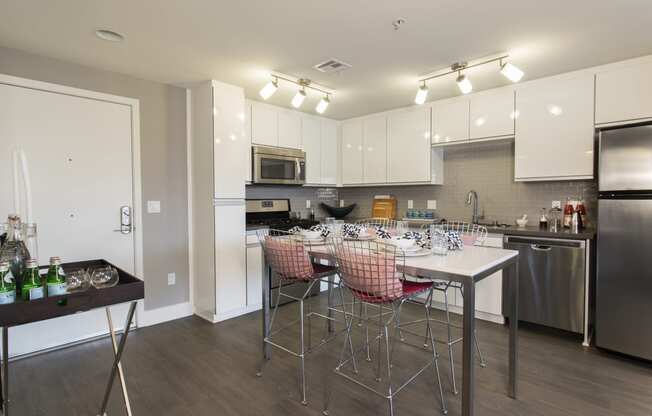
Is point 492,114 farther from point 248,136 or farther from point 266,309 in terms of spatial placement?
point 266,309

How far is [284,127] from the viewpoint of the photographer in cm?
419

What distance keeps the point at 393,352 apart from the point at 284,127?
2801 mm

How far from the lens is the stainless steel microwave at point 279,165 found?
383 centimetres

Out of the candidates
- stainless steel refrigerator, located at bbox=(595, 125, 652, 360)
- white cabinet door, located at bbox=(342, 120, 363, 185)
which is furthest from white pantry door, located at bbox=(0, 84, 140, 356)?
stainless steel refrigerator, located at bbox=(595, 125, 652, 360)

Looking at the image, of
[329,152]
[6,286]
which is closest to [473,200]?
[329,152]

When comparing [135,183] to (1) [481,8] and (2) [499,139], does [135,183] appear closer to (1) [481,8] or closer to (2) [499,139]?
(1) [481,8]

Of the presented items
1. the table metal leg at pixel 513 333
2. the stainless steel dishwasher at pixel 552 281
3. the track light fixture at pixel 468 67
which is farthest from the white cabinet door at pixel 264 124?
the table metal leg at pixel 513 333

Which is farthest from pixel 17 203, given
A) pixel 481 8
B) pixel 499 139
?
pixel 499 139

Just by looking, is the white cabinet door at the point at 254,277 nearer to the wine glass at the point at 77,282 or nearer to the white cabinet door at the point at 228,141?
the white cabinet door at the point at 228,141

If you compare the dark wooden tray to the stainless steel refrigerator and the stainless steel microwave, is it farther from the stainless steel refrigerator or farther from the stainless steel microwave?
the stainless steel refrigerator

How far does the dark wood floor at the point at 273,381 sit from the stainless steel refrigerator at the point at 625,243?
0.77 feet

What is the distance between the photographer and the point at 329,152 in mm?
4816

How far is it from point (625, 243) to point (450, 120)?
193 cm

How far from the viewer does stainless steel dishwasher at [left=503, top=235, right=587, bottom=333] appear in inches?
112
